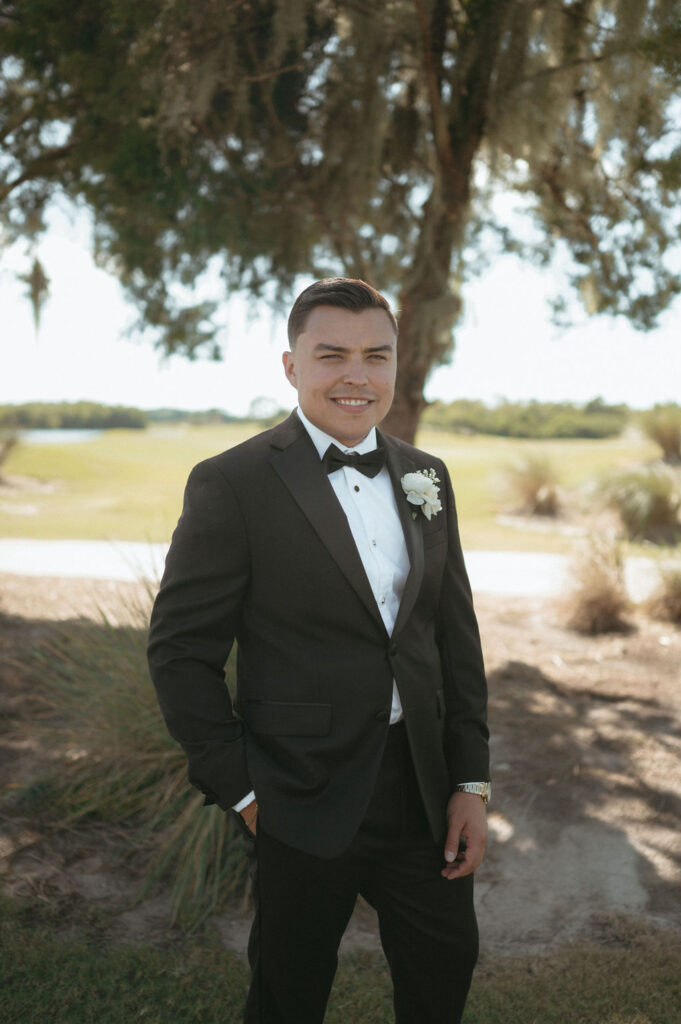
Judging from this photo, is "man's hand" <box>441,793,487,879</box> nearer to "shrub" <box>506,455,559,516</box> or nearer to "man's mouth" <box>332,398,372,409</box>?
"man's mouth" <box>332,398,372,409</box>

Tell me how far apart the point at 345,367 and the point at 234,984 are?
220 centimetres

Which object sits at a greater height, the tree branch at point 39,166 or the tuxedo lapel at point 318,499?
the tree branch at point 39,166

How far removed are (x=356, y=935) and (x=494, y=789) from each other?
4.24 ft

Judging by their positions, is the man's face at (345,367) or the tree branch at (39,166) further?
the tree branch at (39,166)

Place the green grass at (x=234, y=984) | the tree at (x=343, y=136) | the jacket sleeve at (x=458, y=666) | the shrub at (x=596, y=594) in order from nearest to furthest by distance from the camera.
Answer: the jacket sleeve at (x=458, y=666) < the green grass at (x=234, y=984) < the tree at (x=343, y=136) < the shrub at (x=596, y=594)

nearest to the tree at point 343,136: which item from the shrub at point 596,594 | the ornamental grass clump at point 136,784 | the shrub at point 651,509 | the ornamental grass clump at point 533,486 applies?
the shrub at point 596,594

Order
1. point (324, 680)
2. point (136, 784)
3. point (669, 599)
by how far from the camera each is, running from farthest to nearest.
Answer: point (669, 599)
point (136, 784)
point (324, 680)

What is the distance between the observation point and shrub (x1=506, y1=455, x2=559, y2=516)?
51.4ft

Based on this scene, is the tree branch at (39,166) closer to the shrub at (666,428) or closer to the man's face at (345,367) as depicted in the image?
the man's face at (345,367)

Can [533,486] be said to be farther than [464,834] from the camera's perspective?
Yes

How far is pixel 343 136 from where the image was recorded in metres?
5.46

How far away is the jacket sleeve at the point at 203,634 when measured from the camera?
1.95 meters

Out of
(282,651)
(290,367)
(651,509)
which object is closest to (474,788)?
(282,651)

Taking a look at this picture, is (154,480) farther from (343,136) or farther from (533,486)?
(343,136)
